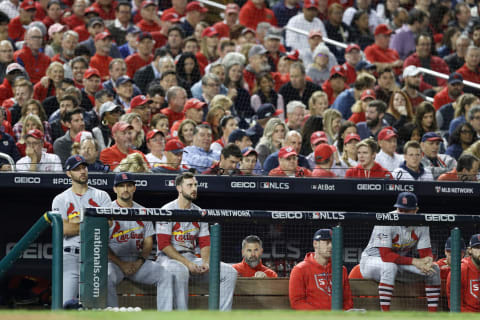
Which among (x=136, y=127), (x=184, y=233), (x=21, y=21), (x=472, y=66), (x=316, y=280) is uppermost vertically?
(x=21, y=21)

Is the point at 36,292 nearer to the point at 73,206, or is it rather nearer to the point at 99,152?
the point at 73,206

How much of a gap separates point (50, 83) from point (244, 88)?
8.20ft

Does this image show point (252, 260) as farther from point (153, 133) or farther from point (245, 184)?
point (153, 133)

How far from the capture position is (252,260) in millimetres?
7480

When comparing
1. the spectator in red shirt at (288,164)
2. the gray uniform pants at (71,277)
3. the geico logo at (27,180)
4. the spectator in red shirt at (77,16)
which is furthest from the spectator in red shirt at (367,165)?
the spectator in red shirt at (77,16)

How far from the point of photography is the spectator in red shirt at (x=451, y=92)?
13016 millimetres

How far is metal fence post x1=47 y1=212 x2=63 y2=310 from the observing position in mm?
6383

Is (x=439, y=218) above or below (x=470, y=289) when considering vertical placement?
above

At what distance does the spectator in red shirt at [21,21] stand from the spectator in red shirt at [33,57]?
4.46 feet

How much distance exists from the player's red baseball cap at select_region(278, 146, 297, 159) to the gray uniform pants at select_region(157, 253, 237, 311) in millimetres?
2859

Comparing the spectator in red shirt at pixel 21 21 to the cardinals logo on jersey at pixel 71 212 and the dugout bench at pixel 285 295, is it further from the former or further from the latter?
the dugout bench at pixel 285 295

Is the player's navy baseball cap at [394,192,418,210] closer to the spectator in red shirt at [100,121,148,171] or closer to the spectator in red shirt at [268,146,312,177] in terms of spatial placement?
the spectator in red shirt at [268,146,312,177]

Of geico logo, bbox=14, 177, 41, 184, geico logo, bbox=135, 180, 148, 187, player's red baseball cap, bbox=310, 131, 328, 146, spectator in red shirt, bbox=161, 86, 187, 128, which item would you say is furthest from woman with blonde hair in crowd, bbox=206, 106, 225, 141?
geico logo, bbox=14, 177, 41, 184

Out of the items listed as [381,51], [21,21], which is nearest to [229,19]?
[381,51]
